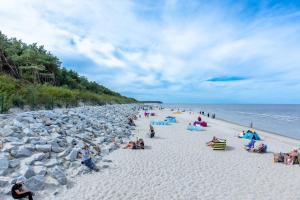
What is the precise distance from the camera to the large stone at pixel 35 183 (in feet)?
22.7

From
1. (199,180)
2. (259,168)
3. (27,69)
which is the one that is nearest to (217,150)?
(259,168)

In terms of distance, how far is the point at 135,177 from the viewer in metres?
Answer: 9.12

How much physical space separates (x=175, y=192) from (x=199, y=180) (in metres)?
1.53

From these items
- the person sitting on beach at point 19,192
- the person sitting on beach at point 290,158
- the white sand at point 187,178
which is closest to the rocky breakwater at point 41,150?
the person sitting on beach at point 19,192

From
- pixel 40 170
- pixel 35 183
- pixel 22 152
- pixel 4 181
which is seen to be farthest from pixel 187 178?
pixel 4 181

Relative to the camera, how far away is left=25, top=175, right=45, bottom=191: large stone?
693 cm

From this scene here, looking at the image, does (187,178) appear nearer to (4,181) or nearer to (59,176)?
(59,176)

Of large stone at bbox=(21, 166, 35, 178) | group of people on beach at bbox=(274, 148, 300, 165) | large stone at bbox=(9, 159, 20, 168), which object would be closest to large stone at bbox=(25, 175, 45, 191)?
large stone at bbox=(21, 166, 35, 178)

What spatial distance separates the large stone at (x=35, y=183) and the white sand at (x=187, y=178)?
594 millimetres

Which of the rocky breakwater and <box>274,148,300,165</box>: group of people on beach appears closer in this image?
the rocky breakwater

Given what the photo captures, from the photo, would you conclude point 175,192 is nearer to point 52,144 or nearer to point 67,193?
point 67,193

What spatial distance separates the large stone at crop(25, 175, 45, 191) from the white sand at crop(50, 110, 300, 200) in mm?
594

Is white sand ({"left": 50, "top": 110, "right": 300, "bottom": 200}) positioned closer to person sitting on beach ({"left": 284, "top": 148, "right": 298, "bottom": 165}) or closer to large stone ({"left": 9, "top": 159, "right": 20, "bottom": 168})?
person sitting on beach ({"left": 284, "top": 148, "right": 298, "bottom": 165})

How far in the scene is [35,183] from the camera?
277 inches
